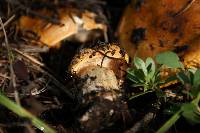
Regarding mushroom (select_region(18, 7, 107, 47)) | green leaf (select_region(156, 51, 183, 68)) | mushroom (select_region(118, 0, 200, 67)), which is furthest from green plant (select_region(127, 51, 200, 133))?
mushroom (select_region(18, 7, 107, 47))

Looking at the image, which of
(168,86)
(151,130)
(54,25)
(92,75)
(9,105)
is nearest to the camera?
(9,105)

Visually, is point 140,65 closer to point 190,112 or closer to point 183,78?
point 183,78

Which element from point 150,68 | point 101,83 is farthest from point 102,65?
point 150,68

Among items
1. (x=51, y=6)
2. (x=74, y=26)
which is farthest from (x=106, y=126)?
(x=51, y=6)

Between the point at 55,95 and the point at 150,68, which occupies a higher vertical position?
the point at 150,68

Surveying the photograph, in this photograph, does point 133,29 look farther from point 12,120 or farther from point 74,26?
point 12,120

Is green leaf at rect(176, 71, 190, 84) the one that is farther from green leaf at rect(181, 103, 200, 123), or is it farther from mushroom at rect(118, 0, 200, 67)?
mushroom at rect(118, 0, 200, 67)

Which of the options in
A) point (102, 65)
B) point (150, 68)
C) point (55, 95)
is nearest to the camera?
point (150, 68)

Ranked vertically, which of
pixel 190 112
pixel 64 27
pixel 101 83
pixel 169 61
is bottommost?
pixel 190 112

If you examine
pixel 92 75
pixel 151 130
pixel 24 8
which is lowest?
pixel 151 130
